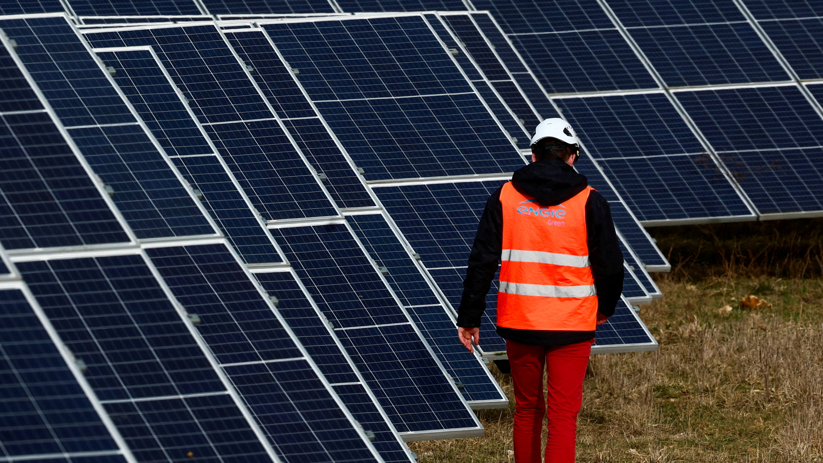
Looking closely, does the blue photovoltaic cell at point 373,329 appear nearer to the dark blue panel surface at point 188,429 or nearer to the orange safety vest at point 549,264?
the orange safety vest at point 549,264

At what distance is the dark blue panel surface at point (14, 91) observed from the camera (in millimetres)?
5836

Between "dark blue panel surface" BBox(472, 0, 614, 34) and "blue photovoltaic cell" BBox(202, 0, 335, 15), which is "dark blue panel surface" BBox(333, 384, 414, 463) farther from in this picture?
"dark blue panel surface" BBox(472, 0, 614, 34)

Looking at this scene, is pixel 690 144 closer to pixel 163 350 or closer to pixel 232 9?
pixel 232 9

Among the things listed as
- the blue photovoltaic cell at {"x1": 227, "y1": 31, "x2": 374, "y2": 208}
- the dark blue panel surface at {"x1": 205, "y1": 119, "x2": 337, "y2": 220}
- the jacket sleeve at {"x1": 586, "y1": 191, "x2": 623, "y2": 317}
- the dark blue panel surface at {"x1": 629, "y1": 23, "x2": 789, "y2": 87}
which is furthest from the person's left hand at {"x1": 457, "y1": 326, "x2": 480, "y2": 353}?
the dark blue panel surface at {"x1": 629, "y1": 23, "x2": 789, "y2": 87}

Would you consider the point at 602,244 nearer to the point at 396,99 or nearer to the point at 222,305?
the point at 222,305

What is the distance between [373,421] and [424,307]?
206cm

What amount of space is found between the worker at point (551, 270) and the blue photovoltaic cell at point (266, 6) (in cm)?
827

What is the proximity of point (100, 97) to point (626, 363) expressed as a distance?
5854 mm

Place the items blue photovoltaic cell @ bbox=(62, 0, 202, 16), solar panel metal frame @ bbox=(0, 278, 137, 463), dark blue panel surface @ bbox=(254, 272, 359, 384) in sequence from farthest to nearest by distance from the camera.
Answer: blue photovoltaic cell @ bbox=(62, 0, 202, 16)
dark blue panel surface @ bbox=(254, 272, 359, 384)
solar panel metal frame @ bbox=(0, 278, 137, 463)

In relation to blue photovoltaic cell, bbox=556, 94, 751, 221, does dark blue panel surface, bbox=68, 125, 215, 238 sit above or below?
above

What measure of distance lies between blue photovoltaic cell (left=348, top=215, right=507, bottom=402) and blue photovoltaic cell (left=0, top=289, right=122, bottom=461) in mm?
3577

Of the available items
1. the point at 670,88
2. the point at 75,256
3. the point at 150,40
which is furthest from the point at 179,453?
the point at 670,88

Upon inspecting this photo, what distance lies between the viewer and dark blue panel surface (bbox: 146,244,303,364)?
6.10m

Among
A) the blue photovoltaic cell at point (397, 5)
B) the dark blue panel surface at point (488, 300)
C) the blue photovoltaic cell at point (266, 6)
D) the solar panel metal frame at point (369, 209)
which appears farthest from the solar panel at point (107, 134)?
the blue photovoltaic cell at point (397, 5)
